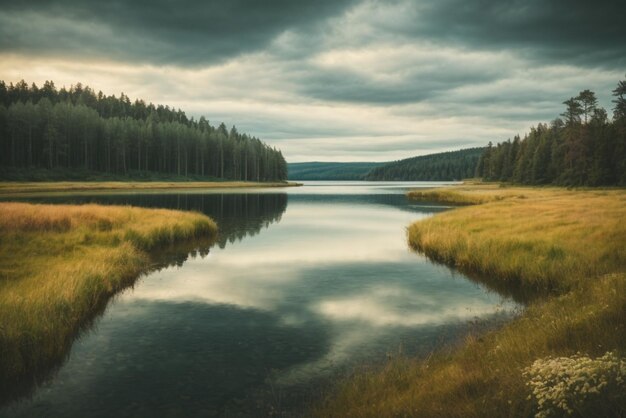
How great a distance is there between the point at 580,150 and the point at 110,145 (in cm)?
12382

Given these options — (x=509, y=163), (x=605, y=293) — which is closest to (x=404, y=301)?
(x=605, y=293)

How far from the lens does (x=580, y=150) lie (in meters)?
84.6

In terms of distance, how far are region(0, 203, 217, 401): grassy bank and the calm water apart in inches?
28.4

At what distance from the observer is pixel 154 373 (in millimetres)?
10555

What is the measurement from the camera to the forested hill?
370 ft

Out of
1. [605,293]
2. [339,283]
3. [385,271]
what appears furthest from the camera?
[385,271]

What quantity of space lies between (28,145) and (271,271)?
121m

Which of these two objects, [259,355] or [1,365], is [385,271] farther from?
[1,365]

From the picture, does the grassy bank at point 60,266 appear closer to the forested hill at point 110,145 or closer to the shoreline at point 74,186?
the shoreline at point 74,186

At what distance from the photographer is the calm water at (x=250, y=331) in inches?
369

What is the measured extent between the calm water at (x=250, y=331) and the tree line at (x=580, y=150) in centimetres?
7390

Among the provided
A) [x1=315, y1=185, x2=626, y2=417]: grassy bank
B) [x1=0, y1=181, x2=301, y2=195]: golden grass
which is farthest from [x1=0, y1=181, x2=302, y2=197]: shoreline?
[x1=315, y1=185, x2=626, y2=417]: grassy bank

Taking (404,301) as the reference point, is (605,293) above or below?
above

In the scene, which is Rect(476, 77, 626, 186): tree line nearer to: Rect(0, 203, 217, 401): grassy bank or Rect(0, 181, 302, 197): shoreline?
Rect(0, 203, 217, 401): grassy bank
